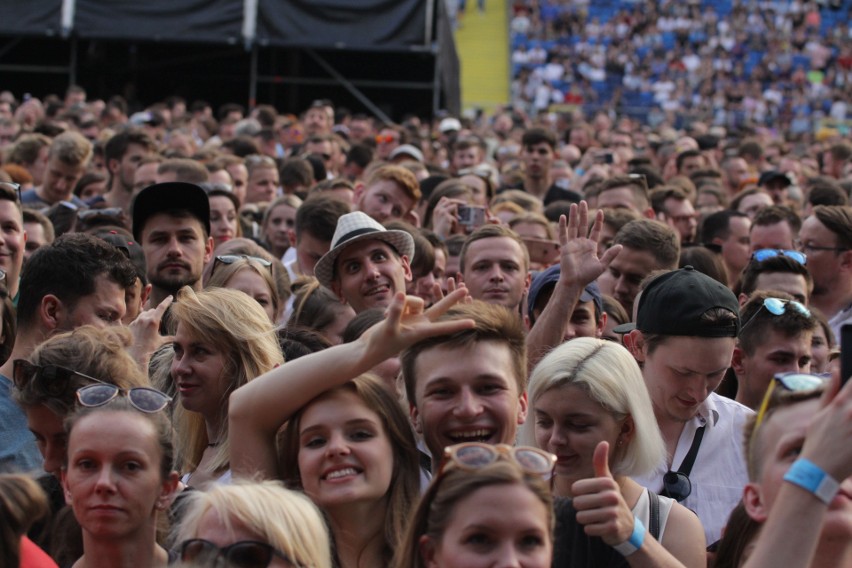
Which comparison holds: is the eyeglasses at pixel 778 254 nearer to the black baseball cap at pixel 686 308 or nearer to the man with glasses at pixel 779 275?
the man with glasses at pixel 779 275

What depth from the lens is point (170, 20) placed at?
20547 mm

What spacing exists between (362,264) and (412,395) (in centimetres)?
202

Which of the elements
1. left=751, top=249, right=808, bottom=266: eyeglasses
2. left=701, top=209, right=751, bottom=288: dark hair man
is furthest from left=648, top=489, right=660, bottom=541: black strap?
left=701, top=209, right=751, bottom=288: dark hair man

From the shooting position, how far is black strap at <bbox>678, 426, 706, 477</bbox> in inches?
180

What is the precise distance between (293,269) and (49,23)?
1380cm

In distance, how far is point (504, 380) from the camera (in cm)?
396

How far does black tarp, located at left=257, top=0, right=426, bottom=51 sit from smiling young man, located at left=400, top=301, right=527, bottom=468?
16.9m

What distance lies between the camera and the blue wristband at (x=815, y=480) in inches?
107

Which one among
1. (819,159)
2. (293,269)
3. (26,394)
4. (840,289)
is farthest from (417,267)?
(819,159)

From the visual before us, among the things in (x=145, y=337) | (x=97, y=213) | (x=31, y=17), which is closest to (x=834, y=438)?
(x=145, y=337)

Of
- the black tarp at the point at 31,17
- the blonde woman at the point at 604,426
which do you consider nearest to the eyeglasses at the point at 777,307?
the blonde woman at the point at 604,426

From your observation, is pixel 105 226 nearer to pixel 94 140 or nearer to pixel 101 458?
pixel 101 458

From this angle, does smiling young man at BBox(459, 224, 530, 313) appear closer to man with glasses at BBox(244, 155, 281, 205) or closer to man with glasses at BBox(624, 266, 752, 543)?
man with glasses at BBox(624, 266, 752, 543)

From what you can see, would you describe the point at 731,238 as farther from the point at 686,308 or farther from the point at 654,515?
the point at 654,515
